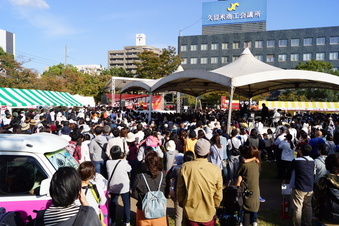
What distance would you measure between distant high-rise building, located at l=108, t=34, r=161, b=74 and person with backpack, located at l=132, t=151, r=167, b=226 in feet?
319

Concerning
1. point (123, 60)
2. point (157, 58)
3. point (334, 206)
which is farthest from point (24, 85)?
point (123, 60)

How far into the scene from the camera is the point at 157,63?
131ft

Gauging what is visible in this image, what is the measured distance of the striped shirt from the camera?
77.9 inches

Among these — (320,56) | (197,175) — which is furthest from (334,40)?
(197,175)

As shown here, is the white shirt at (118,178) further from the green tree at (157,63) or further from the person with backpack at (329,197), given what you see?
the green tree at (157,63)

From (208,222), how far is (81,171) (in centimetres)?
161

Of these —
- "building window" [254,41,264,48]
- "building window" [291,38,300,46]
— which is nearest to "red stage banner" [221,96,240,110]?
"building window" [254,41,264,48]

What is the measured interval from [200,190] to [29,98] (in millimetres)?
15309

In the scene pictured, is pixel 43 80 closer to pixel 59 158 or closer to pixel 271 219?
pixel 59 158

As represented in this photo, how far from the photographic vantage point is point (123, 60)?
334ft

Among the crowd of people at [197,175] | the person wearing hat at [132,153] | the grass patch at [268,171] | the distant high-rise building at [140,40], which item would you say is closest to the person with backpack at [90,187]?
the crowd of people at [197,175]

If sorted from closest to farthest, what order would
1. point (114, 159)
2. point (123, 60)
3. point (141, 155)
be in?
point (114, 159) → point (141, 155) → point (123, 60)

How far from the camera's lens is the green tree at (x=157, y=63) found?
131 feet

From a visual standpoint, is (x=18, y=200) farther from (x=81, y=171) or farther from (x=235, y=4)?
(x=235, y=4)
